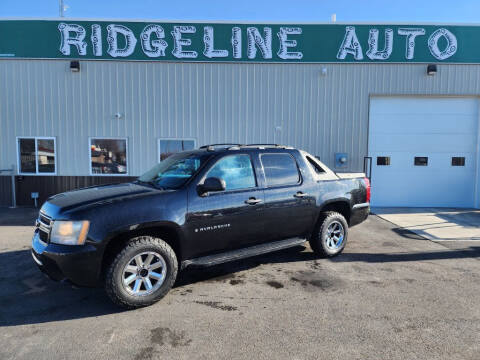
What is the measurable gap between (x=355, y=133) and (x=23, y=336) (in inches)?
388

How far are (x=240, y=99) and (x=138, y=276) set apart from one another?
25.5 ft

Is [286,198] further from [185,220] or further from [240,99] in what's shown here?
[240,99]

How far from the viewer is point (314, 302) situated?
141 inches

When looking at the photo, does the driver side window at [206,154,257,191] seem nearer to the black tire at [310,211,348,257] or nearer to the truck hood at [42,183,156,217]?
the truck hood at [42,183,156,217]

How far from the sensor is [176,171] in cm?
429

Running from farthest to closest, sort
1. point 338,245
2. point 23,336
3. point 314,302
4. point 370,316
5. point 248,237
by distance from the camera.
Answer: point 338,245 < point 248,237 < point 314,302 < point 370,316 < point 23,336

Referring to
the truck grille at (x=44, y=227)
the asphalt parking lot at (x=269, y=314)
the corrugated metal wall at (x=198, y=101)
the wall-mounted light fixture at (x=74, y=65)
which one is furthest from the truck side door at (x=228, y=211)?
the wall-mounted light fixture at (x=74, y=65)

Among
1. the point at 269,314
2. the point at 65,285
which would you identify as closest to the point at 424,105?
the point at 269,314

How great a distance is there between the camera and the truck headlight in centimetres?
320

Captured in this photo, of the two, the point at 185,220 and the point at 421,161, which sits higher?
the point at 421,161

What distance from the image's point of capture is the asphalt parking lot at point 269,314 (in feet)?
8.96

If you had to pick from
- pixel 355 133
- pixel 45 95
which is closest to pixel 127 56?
pixel 45 95

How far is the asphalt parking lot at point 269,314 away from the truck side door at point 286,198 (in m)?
0.62

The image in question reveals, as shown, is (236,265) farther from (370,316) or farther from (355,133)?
(355,133)
